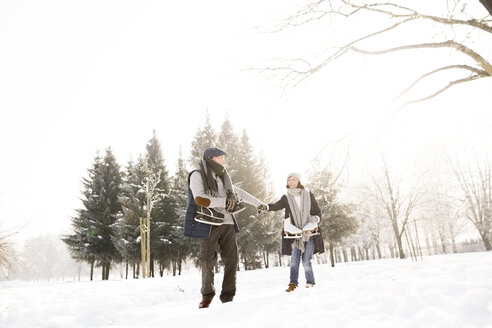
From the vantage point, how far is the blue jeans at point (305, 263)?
5449 millimetres

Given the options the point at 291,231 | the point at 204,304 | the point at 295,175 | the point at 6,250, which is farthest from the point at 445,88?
the point at 6,250

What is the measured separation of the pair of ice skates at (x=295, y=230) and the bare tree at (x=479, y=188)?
2645cm

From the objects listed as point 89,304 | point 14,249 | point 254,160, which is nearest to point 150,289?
point 89,304

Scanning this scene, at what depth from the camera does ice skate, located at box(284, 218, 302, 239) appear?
221 inches

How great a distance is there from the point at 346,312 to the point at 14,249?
728 centimetres

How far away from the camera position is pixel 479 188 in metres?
27.8

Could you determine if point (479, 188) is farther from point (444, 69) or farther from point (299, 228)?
point (299, 228)

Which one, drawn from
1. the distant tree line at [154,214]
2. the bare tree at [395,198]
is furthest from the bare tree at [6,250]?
the bare tree at [395,198]

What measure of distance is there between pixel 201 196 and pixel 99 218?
Answer: 84.6 feet

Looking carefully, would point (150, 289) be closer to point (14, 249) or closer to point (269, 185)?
point (14, 249)

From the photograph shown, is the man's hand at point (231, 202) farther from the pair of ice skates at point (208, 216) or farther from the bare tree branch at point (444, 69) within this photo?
the bare tree branch at point (444, 69)

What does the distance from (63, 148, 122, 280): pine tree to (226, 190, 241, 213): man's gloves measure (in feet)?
75.6

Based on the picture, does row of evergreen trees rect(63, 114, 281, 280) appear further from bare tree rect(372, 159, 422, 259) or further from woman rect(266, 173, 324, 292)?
woman rect(266, 173, 324, 292)

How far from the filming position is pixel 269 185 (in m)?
27.9
